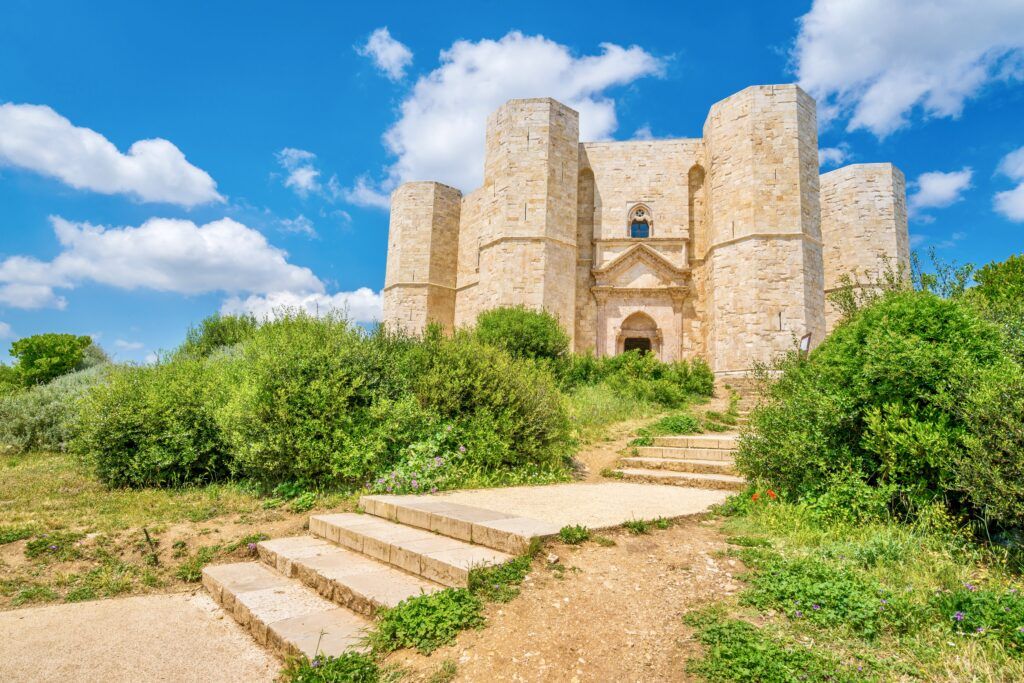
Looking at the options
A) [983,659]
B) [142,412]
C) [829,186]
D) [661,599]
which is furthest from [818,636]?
[829,186]

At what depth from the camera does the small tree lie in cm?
1658

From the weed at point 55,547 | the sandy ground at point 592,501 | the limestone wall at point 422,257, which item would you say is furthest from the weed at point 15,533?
the limestone wall at point 422,257

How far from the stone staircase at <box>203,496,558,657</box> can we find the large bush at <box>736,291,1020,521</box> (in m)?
2.43

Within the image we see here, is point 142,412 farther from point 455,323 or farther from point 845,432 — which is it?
point 455,323

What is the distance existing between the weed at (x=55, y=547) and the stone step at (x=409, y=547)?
190 cm

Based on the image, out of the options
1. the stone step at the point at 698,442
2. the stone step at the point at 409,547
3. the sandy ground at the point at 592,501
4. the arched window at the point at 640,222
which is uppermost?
the arched window at the point at 640,222

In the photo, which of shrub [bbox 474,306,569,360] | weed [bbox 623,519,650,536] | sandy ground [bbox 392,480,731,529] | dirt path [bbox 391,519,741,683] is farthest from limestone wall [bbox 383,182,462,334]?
dirt path [bbox 391,519,741,683]

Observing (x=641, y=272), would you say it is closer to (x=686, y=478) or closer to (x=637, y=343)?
(x=637, y=343)

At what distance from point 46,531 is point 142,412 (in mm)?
2391

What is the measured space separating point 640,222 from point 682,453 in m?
12.8

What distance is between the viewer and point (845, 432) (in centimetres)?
442

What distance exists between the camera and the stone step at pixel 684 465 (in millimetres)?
6805

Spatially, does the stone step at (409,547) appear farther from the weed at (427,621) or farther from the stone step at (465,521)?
the weed at (427,621)

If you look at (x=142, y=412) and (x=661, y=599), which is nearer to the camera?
(x=661, y=599)
